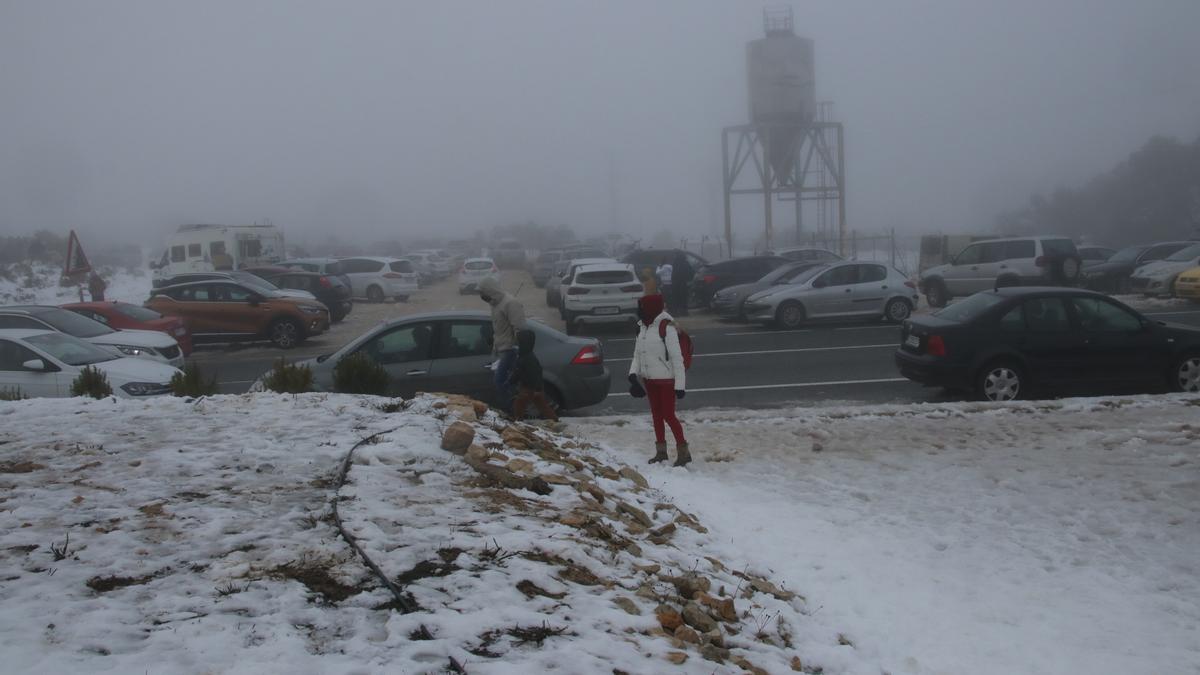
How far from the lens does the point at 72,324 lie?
17516 millimetres

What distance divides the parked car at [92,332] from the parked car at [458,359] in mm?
6549

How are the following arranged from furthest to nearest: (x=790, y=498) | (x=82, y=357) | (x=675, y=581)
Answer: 1. (x=82, y=357)
2. (x=790, y=498)
3. (x=675, y=581)

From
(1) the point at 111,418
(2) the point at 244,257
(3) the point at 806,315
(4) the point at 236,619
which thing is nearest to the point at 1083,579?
(4) the point at 236,619

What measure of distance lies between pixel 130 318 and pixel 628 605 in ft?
62.0

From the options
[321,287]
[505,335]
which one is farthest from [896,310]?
[321,287]

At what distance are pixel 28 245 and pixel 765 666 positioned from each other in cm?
6197

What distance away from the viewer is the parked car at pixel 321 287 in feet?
94.4

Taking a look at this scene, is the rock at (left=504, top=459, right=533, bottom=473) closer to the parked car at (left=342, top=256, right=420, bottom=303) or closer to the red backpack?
the red backpack

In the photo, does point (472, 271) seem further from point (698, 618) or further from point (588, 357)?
point (698, 618)

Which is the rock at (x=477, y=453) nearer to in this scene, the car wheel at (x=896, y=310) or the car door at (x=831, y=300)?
the car door at (x=831, y=300)

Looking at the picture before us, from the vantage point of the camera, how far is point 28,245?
5622 centimetres

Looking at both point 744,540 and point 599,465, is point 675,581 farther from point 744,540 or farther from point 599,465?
point 599,465

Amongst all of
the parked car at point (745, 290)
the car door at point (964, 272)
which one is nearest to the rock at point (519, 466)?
the parked car at point (745, 290)

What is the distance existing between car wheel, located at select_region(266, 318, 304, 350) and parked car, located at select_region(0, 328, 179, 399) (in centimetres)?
963
